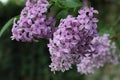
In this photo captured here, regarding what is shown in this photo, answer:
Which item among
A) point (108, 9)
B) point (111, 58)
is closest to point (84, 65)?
point (111, 58)

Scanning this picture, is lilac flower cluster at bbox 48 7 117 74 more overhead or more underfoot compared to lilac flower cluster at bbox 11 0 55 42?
more underfoot

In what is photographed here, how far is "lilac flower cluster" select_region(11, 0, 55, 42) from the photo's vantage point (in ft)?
5.74

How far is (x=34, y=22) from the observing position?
1.76 metres

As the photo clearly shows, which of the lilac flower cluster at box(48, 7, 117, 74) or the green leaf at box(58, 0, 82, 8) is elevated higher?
the green leaf at box(58, 0, 82, 8)

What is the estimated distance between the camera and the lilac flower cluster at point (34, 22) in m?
1.75

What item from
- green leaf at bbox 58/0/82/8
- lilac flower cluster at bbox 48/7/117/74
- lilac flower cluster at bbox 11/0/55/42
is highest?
green leaf at bbox 58/0/82/8

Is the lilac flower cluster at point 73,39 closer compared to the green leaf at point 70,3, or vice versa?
the lilac flower cluster at point 73,39

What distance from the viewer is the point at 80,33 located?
1.69 m

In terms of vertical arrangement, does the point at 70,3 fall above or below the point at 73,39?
above

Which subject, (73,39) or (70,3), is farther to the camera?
(70,3)

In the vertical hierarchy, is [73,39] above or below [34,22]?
below

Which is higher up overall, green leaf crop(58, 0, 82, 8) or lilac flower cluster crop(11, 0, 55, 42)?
green leaf crop(58, 0, 82, 8)

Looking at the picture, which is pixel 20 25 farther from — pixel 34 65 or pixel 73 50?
pixel 34 65

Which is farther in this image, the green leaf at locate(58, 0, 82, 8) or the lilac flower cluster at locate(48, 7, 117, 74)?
the green leaf at locate(58, 0, 82, 8)
